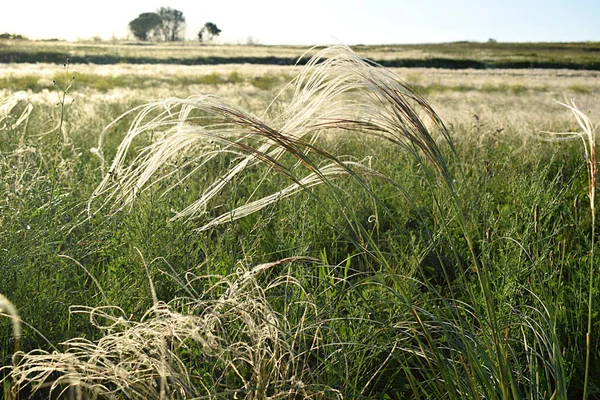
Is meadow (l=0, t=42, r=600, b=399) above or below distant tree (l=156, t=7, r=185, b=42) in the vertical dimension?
below

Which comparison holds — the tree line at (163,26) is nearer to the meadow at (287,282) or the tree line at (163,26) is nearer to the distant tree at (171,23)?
the distant tree at (171,23)

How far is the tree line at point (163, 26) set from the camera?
97.0m

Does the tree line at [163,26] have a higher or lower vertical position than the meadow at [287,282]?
higher

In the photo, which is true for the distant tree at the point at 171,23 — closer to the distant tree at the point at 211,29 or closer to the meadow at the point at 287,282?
the distant tree at the point at 211,29

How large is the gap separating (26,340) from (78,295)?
24 cm

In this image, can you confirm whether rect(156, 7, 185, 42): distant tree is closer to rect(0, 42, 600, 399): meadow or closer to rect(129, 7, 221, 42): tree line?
rect(129, 7, 221, 42): tree line

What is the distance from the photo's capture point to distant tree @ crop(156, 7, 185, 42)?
323ft

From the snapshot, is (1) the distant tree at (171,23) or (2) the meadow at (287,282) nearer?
(2) the meadow at (287,282)

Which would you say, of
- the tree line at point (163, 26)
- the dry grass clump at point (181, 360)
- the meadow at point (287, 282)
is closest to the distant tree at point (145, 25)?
the tree line at point (163, 26)

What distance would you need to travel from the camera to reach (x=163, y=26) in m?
99.3

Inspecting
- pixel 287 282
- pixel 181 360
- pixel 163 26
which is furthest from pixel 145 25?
pixel 181 360

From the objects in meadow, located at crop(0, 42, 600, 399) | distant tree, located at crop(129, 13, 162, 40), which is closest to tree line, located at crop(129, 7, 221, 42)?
distant tree, located at crop(129, 13, 162, 40)

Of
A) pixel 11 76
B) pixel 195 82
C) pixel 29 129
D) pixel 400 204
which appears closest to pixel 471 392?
pixel 400 204

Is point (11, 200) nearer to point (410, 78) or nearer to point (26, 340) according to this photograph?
point (26, 340)
